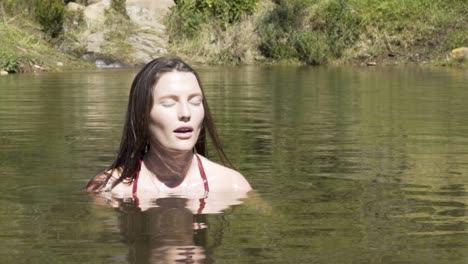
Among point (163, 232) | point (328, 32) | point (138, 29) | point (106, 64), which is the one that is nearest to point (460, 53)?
point (328, 32)

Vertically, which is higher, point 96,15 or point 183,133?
point 96,15

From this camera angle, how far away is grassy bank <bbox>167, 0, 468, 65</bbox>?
123 ft

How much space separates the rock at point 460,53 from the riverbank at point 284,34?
0.69 ft

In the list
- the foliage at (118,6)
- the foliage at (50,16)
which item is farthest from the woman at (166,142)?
the foliage at (118,6)

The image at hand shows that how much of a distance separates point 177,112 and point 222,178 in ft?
2.78

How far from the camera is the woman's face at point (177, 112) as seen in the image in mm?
5656

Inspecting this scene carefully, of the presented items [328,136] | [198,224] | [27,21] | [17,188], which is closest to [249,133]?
[328,136]

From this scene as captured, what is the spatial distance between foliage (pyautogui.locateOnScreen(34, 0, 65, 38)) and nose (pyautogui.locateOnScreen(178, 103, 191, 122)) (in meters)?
32.2

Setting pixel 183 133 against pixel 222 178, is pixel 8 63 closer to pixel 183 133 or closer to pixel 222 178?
pixel 222 178

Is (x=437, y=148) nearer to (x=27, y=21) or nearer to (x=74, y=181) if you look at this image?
(x=74, y=181)

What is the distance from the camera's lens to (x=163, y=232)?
5246 mm

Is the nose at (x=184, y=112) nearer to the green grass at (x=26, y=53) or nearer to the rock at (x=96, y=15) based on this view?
the green grass at (x=26, y=53)

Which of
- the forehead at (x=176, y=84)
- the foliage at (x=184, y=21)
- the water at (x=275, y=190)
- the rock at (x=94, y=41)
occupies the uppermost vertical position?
the foliage at (x=184, y=21)

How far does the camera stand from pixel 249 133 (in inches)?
460
